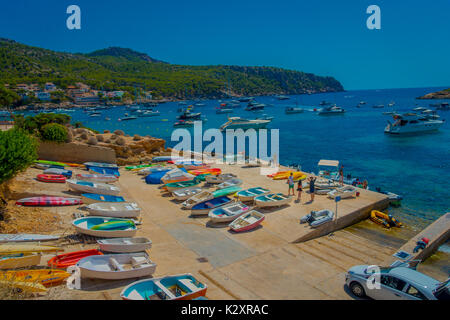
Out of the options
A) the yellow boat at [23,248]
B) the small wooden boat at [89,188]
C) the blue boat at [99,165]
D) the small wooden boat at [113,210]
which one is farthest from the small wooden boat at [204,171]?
the yellow boat at [23,248]

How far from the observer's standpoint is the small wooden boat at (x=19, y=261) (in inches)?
362

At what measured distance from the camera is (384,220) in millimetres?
17594

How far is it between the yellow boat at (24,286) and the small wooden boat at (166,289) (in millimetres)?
2268

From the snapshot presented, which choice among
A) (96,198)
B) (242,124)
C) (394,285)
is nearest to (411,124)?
(242,124)

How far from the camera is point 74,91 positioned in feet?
474

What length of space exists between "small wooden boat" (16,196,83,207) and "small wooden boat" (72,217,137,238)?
3568 mm

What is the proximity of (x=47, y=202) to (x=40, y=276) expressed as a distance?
7.41m

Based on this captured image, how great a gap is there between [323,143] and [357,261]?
40407 millimetres

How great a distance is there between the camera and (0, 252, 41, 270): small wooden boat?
920 centimetres

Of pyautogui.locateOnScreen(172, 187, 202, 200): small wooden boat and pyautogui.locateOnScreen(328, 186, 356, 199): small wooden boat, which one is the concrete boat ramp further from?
pyautogui.locateOnScreen(172, 187, 202, 200): small wooden boat

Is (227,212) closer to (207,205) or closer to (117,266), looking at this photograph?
Result: (207,205)

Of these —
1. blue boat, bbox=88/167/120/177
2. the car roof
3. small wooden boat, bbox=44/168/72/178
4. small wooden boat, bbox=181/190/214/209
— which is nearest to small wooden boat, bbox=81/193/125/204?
small wooden boat, bbox=181/190/214/209
